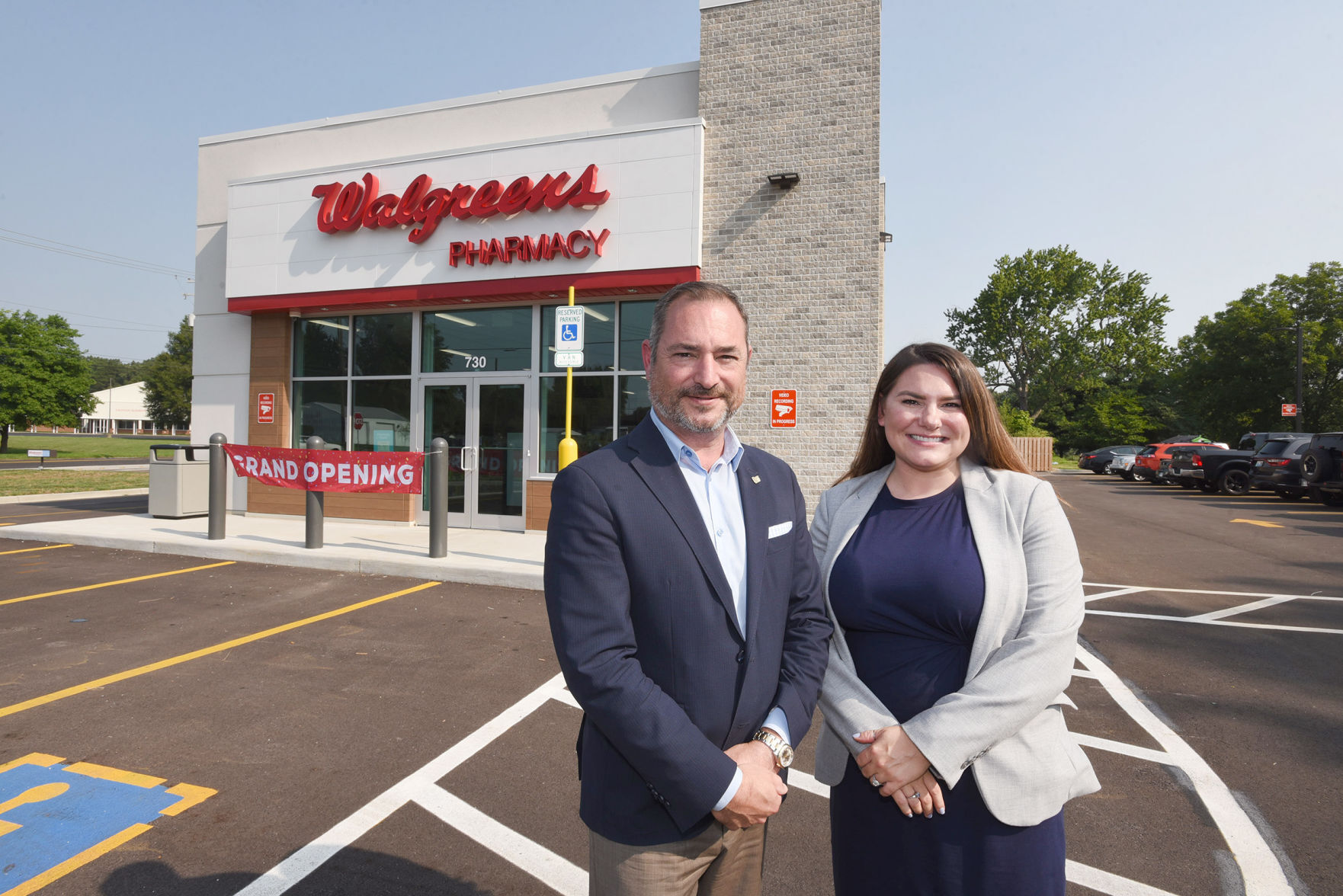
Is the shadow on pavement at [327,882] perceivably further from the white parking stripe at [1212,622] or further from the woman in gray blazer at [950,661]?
the white parking stripe at [1212,622]

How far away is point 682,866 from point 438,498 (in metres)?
7.84

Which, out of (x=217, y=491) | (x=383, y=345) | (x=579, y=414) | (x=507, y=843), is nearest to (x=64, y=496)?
(x=383, y=345)

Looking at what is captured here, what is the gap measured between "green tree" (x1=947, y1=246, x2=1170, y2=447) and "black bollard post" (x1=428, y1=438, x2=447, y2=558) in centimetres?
6204

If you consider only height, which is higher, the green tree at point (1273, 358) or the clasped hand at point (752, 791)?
the green tree at point (1273, 358)

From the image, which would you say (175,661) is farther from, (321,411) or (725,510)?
(321,411)

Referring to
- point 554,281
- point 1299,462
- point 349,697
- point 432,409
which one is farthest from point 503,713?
point 1299,462

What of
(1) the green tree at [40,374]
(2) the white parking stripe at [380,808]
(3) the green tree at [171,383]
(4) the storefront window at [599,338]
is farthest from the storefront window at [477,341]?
(3) the green tree at [171,383]

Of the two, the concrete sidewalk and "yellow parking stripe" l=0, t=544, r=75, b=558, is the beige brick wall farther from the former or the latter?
"yellow parking stripe" l=0, t=544, r=75, b=558

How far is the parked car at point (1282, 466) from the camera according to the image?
18734 millimetres

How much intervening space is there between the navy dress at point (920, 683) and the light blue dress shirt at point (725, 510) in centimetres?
34

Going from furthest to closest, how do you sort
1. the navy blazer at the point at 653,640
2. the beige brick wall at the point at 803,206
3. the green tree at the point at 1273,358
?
1. the green tree at the point at 1273,358
2. the beige brick wall at the point at 803,206
3. the navy blazer at the point at 653,640

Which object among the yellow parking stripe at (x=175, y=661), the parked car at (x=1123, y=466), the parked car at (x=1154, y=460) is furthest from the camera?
the parked car at (x=1123, y=466)

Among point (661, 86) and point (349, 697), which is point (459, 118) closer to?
point (661, 86)

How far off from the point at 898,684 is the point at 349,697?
3842mm
